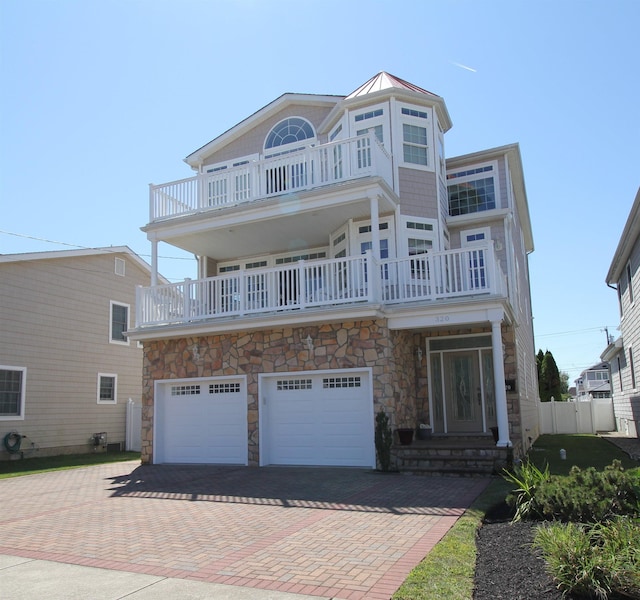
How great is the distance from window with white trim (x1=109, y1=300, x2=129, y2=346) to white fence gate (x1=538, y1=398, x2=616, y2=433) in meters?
17.1

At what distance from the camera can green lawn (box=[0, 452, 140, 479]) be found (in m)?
14.3

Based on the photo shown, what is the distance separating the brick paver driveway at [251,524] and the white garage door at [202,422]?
65.0 inches

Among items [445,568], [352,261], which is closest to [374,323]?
[352,261]

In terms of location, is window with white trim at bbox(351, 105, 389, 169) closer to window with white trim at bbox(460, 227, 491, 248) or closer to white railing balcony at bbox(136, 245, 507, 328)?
window with white trim at bbox(460, 227, 491, 248)

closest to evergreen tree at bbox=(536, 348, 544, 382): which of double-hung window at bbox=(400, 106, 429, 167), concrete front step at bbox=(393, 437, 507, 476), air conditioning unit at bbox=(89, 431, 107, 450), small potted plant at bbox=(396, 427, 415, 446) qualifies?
double-hung window at bbox=(400, 106, 429, 167)

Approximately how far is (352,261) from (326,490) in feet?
16.6

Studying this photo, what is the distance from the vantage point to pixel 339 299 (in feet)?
40.5

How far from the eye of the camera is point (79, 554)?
5.91m

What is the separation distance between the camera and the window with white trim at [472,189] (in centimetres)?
1588

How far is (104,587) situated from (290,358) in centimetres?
824

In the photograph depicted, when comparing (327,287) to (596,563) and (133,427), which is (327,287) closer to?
(596,563)

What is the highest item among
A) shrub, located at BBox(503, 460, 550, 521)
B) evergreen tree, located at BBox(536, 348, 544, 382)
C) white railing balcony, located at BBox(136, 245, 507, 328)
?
white railing balcony, located at BBox(136, 245, 507, 328)

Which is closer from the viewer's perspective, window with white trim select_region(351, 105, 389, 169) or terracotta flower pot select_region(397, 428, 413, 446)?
terracotta flower pot select_region(397, 428, 413, 446)

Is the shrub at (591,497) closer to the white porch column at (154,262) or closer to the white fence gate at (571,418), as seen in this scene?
the white porch column at (154,262)
